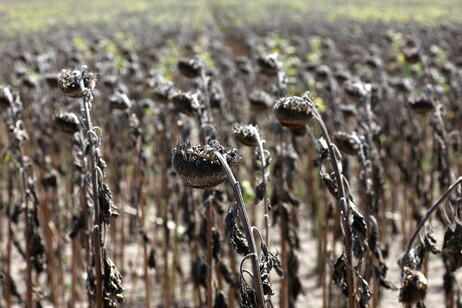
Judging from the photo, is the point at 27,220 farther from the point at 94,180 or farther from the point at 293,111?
the point at 293,111

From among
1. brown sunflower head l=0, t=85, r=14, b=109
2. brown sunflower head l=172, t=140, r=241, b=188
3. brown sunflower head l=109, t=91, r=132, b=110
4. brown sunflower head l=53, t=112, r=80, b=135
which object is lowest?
brown sunflower head l=172, t=140, r=241, b=188

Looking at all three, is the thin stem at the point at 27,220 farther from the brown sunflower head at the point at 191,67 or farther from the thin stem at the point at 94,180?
the brown sunflower head at the point at 191,67

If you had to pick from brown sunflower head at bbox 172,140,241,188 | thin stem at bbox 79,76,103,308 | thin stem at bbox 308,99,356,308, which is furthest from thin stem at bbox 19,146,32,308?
thin stem at bbox 308,99,356,308

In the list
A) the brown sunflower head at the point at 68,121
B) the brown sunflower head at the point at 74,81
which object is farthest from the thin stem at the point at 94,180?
the brown sunflower head at the point at 68,121

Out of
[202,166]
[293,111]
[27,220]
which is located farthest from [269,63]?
[202,166]

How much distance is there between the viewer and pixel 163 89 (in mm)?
4500

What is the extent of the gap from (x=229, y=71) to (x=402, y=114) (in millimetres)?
3352

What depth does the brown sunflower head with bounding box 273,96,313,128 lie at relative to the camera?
107 inches

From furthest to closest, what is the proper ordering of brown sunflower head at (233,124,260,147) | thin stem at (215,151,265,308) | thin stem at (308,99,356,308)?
brown sunflower head at (233,124,260,147) < thin stem at (308,99,356,308) < thin stem at (215,151,265,308)

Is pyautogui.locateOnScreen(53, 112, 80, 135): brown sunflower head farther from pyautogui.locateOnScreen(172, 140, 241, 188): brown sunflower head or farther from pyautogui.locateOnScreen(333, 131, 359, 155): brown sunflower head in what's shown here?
pyautogui.locateOnScreen(333, 131, 359, 155): brown sunflower head

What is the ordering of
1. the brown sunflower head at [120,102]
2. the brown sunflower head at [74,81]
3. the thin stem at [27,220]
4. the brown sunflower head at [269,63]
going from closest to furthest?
the brown sunflower head at [74,81] → the thin stem at [27,220] → the brown sunflower head at [269,63] → the brown sunflower head at [120,102]

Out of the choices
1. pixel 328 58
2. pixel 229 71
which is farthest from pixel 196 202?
pixel 328 58

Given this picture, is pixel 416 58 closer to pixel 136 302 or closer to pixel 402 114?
pixel 402 114

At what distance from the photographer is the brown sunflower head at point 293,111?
2.71 metres
